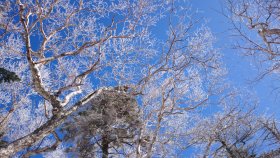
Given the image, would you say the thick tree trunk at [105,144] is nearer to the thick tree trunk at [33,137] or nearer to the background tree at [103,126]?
the background tree at [103,126]

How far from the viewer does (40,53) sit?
8.85m

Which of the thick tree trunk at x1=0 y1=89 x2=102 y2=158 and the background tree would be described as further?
the background tree

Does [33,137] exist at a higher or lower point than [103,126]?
lower

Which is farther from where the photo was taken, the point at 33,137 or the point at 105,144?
the point at 105,144

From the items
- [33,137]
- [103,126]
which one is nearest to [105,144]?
[103,126]

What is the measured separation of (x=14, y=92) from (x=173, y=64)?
10.1 meters

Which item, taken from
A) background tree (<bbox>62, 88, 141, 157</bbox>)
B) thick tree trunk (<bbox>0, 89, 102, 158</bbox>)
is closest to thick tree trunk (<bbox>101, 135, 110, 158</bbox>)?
background tree (<bbox>62, 88, 141, 157</bbox>)

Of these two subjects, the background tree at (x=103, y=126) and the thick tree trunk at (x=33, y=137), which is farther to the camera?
the background tree at (x=103, y=126)

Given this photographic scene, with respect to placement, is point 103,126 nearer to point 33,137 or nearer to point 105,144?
point 105,144

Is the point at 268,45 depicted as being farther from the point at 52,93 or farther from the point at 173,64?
the point at 52,93

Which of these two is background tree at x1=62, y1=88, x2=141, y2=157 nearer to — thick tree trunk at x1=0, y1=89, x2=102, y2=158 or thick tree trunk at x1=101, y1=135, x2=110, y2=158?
thick tree trunk at x1=101, y1=135, x2=110, y2=158

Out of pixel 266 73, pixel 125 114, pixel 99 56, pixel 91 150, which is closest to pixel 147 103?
pixel 99 56

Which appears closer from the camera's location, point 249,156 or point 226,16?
point 226,16

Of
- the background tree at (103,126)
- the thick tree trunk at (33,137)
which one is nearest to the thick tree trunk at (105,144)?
the background tree at (103,126)
